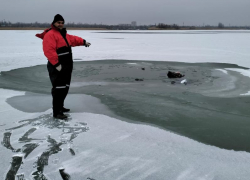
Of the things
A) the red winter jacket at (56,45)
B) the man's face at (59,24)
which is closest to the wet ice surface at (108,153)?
the red winter jacket at (56,45)

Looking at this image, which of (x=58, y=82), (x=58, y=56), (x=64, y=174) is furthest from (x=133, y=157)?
(x=58, y=56)

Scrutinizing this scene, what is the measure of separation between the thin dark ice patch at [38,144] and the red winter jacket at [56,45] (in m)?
0.85

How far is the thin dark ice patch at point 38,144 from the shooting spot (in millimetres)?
2258

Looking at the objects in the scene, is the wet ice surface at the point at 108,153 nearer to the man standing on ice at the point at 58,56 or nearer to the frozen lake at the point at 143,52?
the man standing on ice at the point at 58,56

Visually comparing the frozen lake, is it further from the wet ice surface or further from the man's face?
the wet ice surface

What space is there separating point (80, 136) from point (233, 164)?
5.75 ft

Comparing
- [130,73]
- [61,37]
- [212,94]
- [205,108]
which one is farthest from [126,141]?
[130,73]

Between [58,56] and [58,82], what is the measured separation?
1.26 feet

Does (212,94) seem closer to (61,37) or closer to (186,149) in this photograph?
(186,149)

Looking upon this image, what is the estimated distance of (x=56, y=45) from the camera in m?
3.44

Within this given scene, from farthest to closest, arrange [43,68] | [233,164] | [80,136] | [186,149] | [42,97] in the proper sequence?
1. [43,68]
2. [42,97]
3. [80,136]
4. [186,149]
5. [233,164]

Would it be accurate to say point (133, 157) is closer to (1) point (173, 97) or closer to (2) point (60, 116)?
(2) point (60, 116)

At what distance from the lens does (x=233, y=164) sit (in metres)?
2.48

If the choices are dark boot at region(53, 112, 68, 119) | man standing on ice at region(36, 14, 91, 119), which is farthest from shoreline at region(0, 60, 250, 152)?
man standing on ice at region(36, 14, 91, 119)
